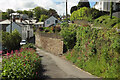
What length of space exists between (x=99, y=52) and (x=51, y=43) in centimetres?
1477

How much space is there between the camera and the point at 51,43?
90.7ft

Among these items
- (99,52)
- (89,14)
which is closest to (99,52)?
(99,52)

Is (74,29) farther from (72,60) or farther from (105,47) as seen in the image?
(105,47)

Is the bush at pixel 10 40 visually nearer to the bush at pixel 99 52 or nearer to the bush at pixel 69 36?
the bush at pixel 69 36

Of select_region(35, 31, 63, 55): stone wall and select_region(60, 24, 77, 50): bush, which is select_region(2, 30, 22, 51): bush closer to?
select_region(35, 31, 63, 55): stone wall

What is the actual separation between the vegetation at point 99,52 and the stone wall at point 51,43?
5681 millimetres

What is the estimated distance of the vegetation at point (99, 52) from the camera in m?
11.5

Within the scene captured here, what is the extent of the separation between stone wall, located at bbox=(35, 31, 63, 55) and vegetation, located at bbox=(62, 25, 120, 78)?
5.68 metres

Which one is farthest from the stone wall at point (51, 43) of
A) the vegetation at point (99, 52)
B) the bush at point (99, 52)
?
the bush at point (99, 52)

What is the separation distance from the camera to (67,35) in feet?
68.4

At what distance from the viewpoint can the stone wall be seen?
24.2 m

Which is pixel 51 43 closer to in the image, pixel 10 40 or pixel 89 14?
pixel 10 40

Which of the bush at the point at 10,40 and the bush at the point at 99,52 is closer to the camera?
the bush at the point at 99,52

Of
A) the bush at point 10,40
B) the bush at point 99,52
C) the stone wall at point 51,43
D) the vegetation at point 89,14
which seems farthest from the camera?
the vegetation at point 89,14
